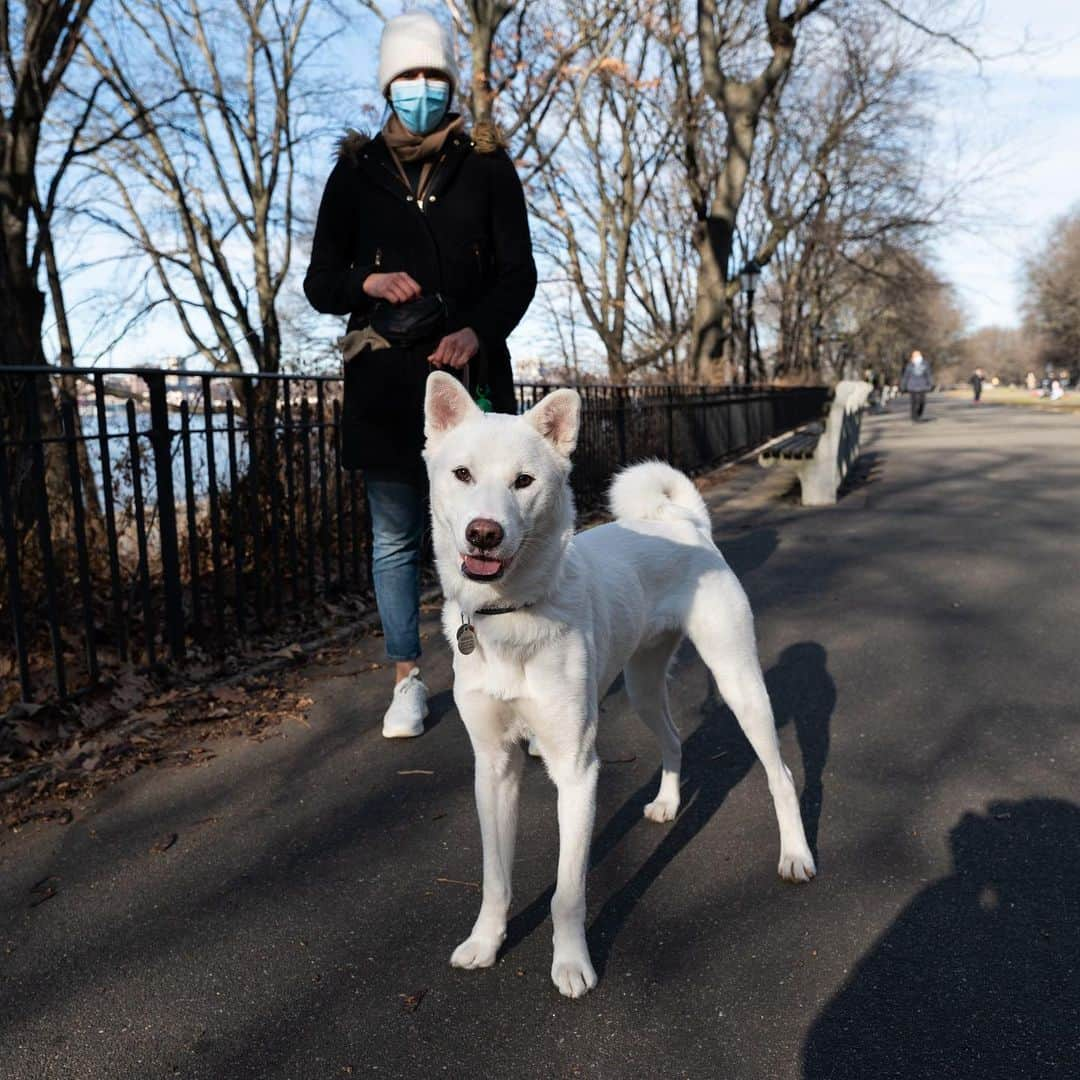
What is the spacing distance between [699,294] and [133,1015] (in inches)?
768

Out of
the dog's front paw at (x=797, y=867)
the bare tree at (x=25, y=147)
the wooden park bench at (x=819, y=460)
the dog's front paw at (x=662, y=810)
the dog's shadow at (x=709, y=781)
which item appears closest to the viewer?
the dog's shadow at (x=709, y=781)

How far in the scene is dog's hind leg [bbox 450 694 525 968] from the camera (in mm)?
2506

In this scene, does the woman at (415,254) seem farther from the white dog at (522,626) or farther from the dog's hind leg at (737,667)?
the dog's hind leg at (737,667)

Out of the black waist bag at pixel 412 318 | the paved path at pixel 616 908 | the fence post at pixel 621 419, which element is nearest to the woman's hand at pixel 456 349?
the black waist bag at pixel 412 318

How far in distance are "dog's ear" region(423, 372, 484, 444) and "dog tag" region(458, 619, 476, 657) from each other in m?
0.54

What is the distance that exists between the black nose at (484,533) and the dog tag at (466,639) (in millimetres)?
396

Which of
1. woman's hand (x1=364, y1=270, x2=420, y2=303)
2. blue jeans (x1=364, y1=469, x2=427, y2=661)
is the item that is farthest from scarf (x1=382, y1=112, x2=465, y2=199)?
blue jeans (x1=364, y1=469, x2=427, y2=661)

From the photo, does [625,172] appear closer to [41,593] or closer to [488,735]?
[41,593]

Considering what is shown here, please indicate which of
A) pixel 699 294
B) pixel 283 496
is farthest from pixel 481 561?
pixel 699 294

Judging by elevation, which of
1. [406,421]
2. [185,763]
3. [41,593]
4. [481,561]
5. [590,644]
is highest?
[406,421]

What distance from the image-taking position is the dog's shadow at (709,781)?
2.71 m

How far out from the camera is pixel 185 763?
12.8 feet

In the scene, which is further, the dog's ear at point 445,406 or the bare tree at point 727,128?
the bare tree at point 727,128

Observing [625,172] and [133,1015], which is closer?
[133,1015]
